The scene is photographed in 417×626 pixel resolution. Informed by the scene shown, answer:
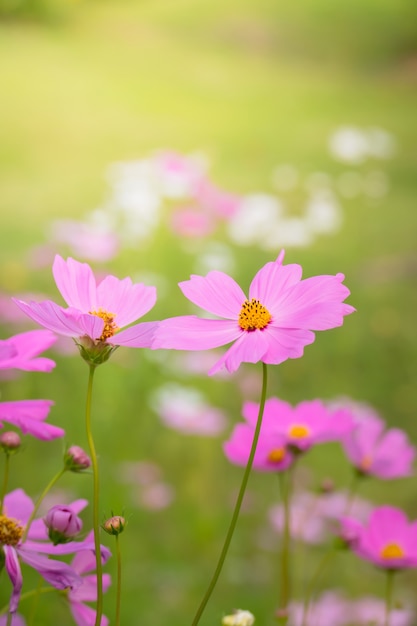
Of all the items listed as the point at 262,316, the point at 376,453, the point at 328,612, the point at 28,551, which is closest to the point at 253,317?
the point at 262,316

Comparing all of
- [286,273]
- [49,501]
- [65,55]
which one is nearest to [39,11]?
[65,55]

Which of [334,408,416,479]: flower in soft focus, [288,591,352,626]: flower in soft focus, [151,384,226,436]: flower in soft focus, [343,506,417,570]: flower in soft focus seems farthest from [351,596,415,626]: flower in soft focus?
[343,506,417,570]: flower in soft focus

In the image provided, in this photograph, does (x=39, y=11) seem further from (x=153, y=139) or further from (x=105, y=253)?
(x=105, y=253)

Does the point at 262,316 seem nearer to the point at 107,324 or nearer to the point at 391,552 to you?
the point at 107,324

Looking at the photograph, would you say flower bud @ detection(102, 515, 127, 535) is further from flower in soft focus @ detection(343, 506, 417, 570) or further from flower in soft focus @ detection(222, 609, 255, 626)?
flower in soft focus @ detection(343, 506, 417, 570)

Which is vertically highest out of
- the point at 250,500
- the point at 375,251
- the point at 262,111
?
the point at 262,111

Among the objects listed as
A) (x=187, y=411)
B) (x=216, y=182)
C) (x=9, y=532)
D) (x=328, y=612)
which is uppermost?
(x=216, y=182)

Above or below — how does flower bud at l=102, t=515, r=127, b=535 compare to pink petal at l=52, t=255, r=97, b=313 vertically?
below
